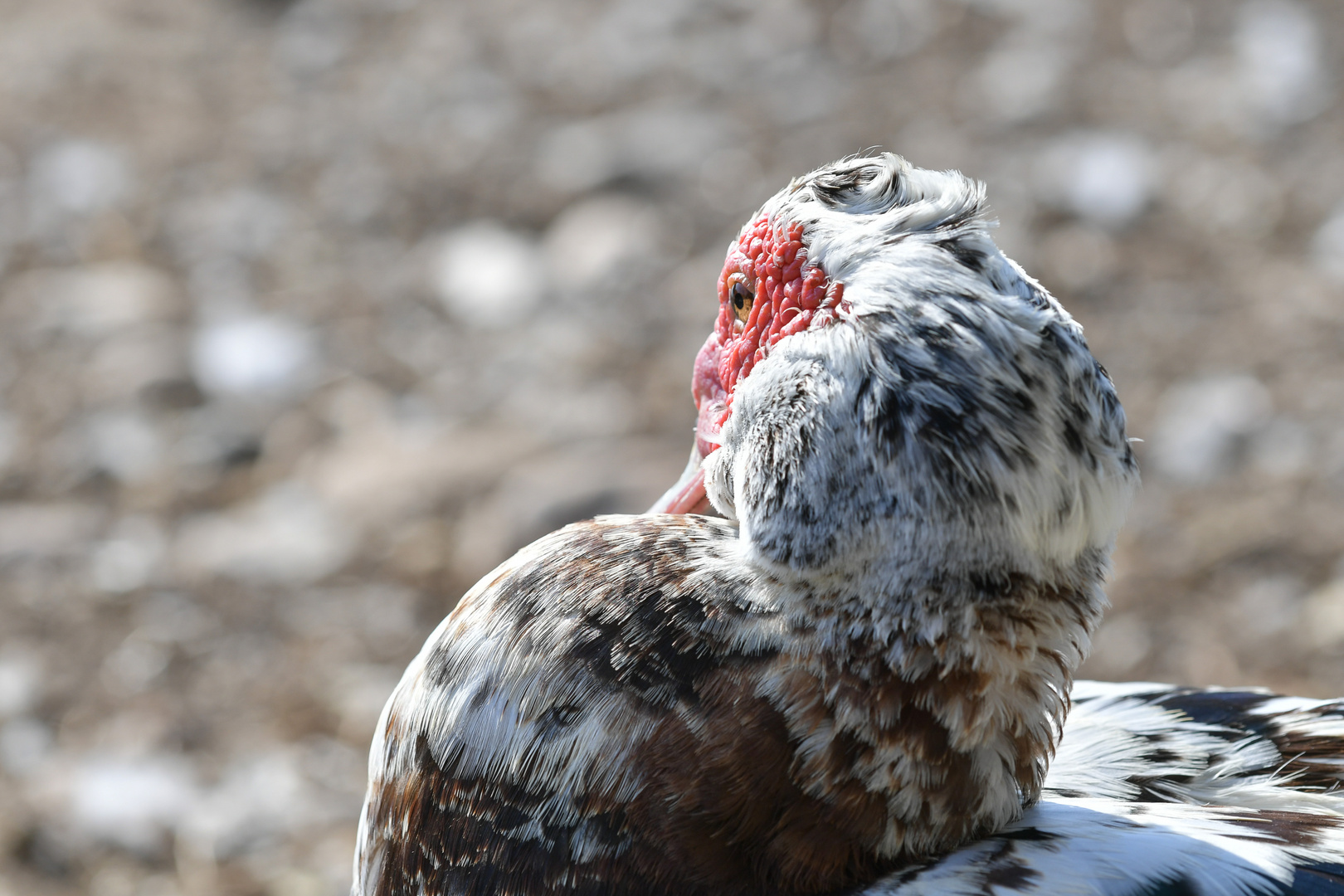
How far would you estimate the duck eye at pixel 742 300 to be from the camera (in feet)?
4.83

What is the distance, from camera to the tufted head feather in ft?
3.96

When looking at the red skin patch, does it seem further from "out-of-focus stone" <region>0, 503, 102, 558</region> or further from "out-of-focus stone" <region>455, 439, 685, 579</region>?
"out-of-focus stone" <region>0, 503, 102, 558</region>

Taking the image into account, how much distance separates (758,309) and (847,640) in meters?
0.39

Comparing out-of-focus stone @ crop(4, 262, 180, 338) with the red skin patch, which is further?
out-of-focus stone @ crop(4, 262, 180, 338)

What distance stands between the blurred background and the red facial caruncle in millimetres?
1444

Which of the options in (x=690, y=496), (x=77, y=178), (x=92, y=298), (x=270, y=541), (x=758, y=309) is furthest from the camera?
(x=77, y=178)

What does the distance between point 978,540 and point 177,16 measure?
5160 mm

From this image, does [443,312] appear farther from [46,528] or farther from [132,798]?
[132,798]

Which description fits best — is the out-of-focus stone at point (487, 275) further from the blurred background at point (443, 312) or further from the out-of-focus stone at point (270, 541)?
the out-of-focus stone at point (270, 541)

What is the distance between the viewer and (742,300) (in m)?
1.49

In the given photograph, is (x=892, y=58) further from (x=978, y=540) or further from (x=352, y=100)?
(x=978, y=540)

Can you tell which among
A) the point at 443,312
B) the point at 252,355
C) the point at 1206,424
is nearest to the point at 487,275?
the point at 443,312

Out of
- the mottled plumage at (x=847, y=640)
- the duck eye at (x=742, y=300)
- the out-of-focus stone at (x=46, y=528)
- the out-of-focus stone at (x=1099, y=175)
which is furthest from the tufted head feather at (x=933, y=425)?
the out-of-focus stone at (x=1099, y=175)

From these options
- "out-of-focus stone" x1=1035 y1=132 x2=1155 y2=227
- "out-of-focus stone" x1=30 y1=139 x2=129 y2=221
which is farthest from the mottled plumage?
"out-of-focus stone" x1=30 y1=139 x2=129 y2=221
